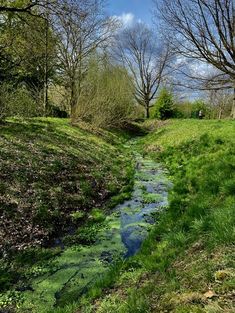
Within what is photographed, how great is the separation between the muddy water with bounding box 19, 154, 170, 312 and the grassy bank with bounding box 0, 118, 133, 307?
0.73ft

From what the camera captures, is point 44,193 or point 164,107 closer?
point 44,193

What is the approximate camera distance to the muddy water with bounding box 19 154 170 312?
4242mm

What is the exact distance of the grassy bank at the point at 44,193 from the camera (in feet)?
17.1

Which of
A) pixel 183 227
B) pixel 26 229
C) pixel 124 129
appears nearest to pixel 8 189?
pixel 26 229

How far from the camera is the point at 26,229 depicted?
5.96 m

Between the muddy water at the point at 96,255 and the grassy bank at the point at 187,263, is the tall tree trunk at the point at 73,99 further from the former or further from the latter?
the grassy bank at the point at 187,263

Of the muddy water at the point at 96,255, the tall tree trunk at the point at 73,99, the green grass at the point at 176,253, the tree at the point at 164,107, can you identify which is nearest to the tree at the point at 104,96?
the tall tree trunk at the point at 73,99

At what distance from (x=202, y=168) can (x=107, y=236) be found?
4.15m

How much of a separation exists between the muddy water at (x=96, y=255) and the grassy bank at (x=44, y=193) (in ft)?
0.73

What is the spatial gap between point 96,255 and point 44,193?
2667 mm

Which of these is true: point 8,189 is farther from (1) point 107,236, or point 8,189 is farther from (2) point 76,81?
(2) point 76,81

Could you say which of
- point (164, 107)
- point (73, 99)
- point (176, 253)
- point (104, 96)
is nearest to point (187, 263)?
point (176, 253)

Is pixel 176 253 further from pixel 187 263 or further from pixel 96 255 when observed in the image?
pixel 96 255

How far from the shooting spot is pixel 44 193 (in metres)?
7.37
